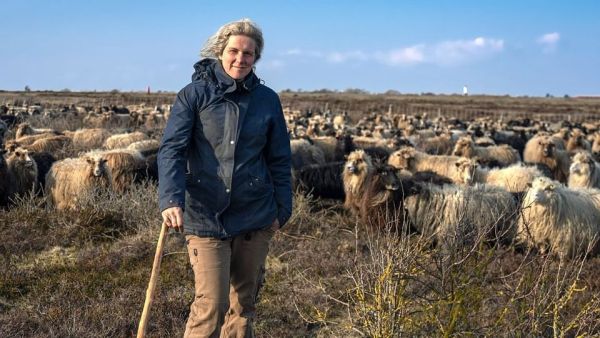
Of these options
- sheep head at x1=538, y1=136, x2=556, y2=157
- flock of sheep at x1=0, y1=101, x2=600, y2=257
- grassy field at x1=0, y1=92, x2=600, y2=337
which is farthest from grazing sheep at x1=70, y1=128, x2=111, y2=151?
sheep head at x1=538, y1=136, x2=556, y2=157

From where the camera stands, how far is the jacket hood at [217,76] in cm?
342

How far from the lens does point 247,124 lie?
3.45 metres

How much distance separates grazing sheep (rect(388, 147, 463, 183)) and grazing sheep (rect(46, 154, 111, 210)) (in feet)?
19.8

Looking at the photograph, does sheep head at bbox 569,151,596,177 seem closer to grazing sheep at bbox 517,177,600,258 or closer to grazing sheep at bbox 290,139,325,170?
grazing sheep at bbox 517,177,600,258

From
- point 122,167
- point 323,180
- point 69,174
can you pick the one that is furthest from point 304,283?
point 69,174

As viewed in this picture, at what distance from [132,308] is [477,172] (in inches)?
313

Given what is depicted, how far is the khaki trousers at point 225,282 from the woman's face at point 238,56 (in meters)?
0.98

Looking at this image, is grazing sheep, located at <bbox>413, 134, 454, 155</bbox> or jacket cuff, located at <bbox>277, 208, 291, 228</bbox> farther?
grazing sheep, located at <bbox>413, 134, 454, 155</bbox>

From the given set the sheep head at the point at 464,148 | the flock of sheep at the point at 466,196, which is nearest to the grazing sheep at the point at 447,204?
the flock of sheep at the point at 466,196

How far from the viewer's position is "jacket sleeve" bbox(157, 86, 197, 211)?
3227 millimetres

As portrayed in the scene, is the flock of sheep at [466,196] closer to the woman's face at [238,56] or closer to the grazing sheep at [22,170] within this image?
the woman's face at [238,56]

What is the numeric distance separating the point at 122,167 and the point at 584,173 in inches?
348

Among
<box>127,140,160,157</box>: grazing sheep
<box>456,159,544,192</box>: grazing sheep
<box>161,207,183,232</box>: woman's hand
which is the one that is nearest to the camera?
<box>161,207,183,232</box>: woman's hand

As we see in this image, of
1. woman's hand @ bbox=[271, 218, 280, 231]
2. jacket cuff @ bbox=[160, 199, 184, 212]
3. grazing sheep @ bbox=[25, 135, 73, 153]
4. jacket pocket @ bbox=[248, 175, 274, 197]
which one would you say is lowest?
grazing sheep @ bbox=[25, 135, 73, 153]
